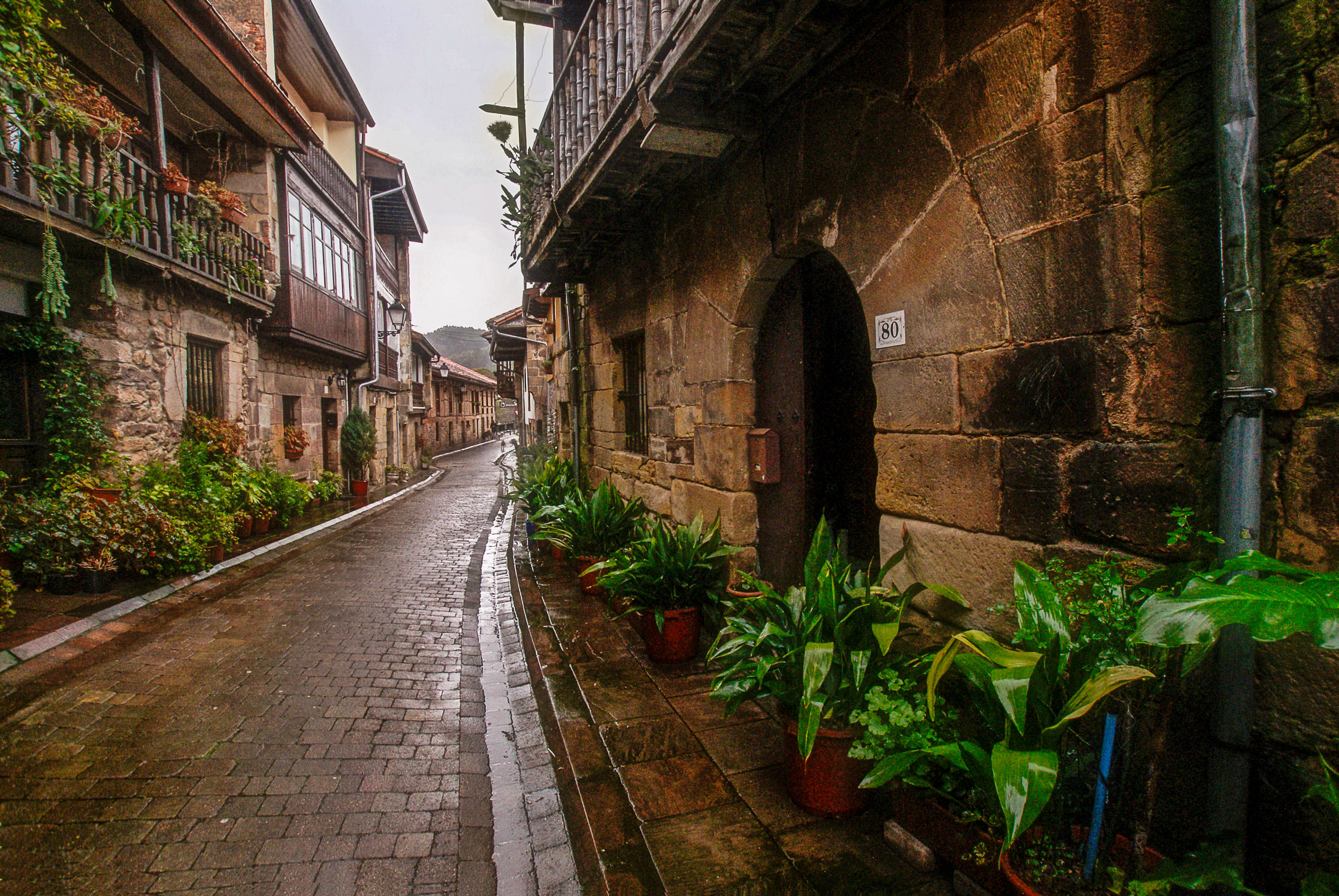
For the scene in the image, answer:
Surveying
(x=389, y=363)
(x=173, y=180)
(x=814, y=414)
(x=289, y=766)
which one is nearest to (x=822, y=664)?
(x=814, y=414)

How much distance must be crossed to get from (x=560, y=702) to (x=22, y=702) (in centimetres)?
323

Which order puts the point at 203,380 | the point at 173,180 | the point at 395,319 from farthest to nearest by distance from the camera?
the point at 395,319 < the point at 203,380 < the point at 173,180

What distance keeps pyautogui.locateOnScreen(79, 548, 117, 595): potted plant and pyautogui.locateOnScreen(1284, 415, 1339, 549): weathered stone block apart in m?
7.96

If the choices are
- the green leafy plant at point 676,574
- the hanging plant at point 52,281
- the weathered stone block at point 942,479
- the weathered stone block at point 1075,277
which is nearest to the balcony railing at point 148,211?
the hanging plant at point 52,281

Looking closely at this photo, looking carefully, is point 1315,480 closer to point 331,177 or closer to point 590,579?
point 590,579

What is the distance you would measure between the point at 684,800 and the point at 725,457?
82.0 inches

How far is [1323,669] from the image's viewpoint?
141 cm

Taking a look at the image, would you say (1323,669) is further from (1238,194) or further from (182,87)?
(182,87)

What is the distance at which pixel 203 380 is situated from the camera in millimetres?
8969

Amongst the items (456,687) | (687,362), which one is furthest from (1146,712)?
(456,687)

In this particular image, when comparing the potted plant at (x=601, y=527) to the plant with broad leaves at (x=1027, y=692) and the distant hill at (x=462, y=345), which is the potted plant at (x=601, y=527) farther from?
the distant hill at (x=462, y=345)

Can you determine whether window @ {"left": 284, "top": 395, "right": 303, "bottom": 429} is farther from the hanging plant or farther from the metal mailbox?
the metal mailbox

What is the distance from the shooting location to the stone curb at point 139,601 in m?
4.27

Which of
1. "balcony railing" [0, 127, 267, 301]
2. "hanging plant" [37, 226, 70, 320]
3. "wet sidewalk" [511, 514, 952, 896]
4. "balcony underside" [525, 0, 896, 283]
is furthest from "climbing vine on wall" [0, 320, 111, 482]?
"wet sidewalk" [511, 514, 952, 896]
